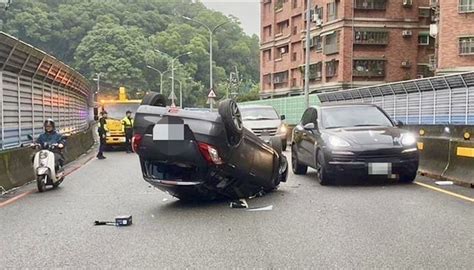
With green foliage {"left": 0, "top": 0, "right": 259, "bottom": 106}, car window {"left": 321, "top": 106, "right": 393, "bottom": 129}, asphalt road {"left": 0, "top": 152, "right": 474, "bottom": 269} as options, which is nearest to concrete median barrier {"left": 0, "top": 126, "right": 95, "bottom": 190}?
asphalt road {"left": 0, "top": 152, "right": 474, "bottom": 269}

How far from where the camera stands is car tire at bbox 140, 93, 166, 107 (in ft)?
31.4

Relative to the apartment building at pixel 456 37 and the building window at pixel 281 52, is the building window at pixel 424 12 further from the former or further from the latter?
the building window at pixel 281 52

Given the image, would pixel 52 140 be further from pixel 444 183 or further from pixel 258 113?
pixel 258 113

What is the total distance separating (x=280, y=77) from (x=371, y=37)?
18.0 metres

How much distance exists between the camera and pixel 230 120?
8.80 meters

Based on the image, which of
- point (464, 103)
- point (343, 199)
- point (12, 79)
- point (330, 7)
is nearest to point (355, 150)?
point (343, 199)

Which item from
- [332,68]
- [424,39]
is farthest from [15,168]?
[424,39]

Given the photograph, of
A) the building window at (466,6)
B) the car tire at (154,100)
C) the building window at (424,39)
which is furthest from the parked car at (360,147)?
the building window at (424,39)

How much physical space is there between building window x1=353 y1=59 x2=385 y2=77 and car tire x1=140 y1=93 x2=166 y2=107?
147 feet

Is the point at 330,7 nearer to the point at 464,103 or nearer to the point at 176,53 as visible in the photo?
the point at 464,103

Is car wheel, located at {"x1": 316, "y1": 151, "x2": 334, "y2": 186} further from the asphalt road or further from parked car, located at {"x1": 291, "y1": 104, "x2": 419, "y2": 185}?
the asphalt road

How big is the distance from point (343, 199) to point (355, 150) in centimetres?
156

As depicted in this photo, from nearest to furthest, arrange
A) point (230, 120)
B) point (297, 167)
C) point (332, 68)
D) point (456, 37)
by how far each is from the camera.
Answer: point (230, 120), point (297, 167), point (456, 37), point (332, 68)

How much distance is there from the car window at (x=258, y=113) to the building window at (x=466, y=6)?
23.9 metres
